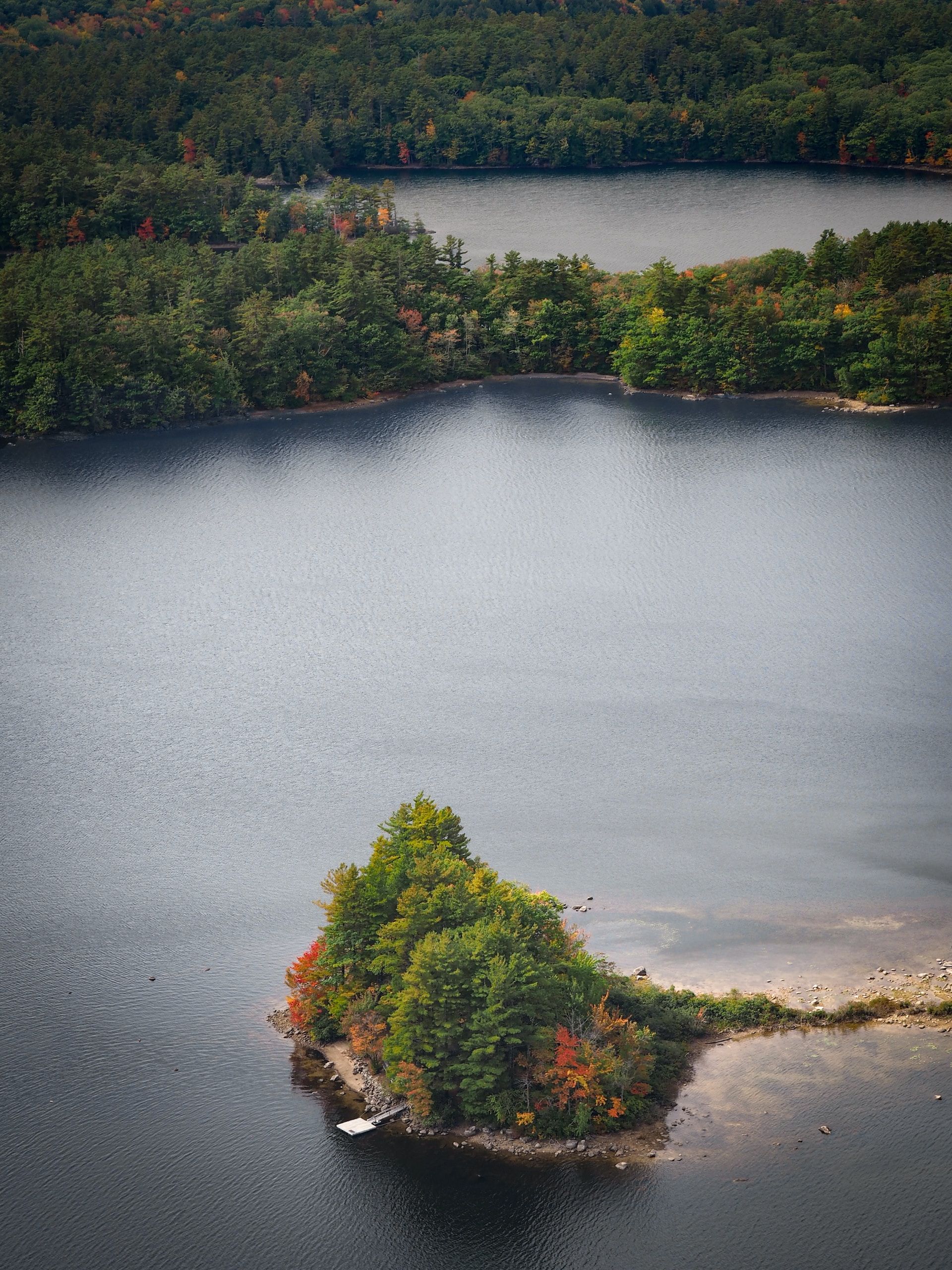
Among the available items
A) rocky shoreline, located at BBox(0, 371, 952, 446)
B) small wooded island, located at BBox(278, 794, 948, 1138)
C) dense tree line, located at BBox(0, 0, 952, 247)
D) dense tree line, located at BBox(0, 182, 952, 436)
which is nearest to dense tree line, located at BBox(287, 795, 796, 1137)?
small wooded island, located at BBox(278, 794, 948, 1138)

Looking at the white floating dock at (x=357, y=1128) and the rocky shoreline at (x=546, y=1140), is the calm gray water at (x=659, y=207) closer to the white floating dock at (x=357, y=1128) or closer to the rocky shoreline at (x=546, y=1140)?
the rocky shoreline at (x=546, y=1140)

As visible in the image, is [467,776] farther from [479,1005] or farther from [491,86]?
[491,86]

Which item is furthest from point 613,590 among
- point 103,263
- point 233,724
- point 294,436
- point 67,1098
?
point 103,263

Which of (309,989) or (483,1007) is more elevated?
(483,1007)

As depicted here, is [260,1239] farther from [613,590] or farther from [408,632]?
[613,590]

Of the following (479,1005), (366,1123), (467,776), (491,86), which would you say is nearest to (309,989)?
(366,1123)

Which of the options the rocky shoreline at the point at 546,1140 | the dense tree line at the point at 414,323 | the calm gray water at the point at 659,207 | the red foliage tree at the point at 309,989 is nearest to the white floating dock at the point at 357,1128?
the rocky shoreline at the point at 546,1140

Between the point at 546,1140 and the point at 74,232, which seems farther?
the point at 74,232
